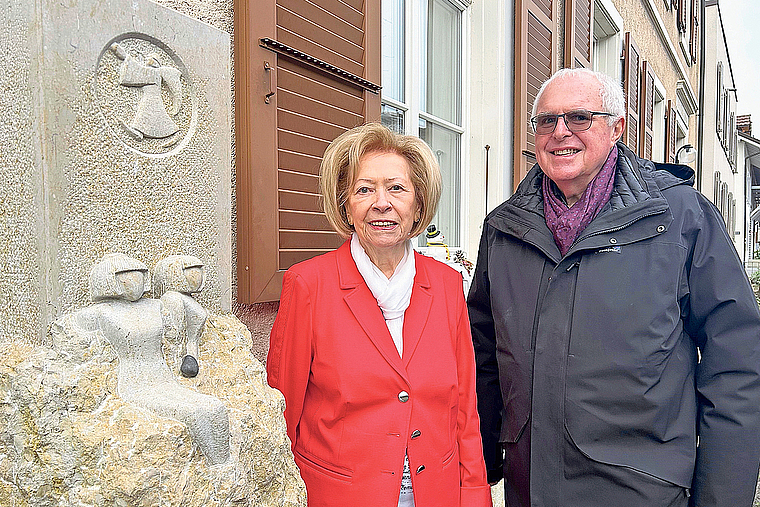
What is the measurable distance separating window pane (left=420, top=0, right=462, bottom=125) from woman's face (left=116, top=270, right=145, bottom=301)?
256 centimetres

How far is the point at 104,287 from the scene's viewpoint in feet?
4.01

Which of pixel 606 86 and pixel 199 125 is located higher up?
pixel 606 86

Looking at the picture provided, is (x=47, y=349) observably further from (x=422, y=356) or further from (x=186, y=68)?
(x=422, y=356)

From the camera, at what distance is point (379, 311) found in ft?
5.15

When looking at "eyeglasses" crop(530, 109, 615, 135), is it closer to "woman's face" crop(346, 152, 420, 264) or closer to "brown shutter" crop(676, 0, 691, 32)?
"woman's face" crop(346, 152, 420, 264)

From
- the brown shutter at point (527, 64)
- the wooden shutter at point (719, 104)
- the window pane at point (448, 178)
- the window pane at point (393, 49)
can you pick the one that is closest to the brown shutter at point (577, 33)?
the brown shutter at point (527, 64)

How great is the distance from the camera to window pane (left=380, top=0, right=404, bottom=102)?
3.23 meters

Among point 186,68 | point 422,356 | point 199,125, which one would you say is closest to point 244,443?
point 422,356

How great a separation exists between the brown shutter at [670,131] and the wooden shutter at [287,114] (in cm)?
869

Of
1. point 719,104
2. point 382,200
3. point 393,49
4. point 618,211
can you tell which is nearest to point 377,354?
point 382,200

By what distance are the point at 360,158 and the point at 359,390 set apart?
554 mm

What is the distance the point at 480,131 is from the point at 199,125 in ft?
9.18

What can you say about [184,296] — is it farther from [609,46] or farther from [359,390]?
[609,46]

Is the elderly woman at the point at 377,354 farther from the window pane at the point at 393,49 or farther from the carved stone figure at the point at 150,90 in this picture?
the window pane at the point at 393,49
